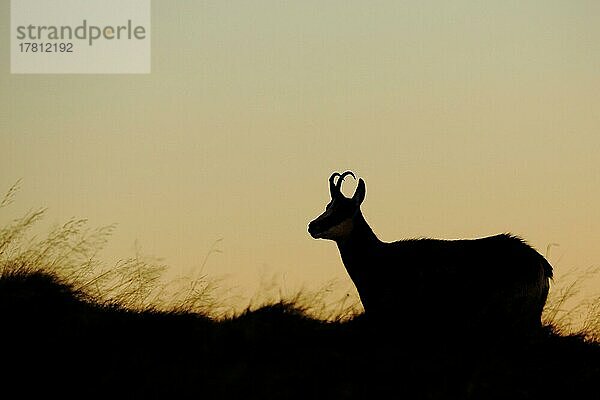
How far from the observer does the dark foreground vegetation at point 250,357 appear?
9469mm

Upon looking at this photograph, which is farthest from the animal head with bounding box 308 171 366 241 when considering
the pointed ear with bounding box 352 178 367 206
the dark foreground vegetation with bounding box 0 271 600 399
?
the dark foreground vegetation with bounding box 0 271 600 399

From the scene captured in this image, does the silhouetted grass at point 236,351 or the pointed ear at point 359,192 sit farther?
the pointed ear at point 359,192

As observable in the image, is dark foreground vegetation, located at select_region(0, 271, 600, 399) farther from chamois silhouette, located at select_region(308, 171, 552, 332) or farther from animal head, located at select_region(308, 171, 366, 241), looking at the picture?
animal head, located at select_region(308, 171, 366, 241)

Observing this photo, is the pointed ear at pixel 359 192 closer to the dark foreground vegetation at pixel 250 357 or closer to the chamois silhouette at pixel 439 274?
the chamois silhouette at pixel 439 274

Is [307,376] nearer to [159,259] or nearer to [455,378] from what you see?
[455,378]

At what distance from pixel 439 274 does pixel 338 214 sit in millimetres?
1784

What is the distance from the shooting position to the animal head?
48.4 feet

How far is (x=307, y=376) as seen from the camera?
32.7 feet

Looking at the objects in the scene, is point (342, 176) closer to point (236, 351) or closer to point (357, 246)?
point (357, 246)

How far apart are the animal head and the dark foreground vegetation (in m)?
1.97

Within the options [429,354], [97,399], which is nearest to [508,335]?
[429,354]

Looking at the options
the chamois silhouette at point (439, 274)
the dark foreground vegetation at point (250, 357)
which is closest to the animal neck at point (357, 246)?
the chamois silhouette at point (439, 274)

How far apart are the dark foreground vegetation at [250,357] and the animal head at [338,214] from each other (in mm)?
1974

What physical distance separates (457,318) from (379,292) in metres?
1.37
